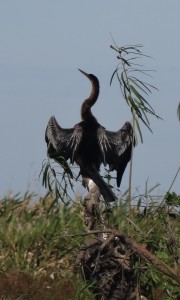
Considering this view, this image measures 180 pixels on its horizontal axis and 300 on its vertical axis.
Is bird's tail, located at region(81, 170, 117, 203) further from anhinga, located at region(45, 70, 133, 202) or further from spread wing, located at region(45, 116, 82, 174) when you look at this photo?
spread wing, located at region(45, 116, 82, 174)

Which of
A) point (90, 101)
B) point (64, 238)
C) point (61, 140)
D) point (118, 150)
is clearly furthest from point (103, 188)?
point (64, 238)

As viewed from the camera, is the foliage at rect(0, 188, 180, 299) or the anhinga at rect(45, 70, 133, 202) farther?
the anhinga at rect(45, 70, 133, 202)

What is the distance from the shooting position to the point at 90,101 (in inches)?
449

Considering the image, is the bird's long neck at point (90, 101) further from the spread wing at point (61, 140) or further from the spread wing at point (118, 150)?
the spread wing at point (118, 150)

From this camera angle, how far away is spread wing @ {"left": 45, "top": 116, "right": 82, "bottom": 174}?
432 inches

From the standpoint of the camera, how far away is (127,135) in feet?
36.6

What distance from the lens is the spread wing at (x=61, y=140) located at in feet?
36.0

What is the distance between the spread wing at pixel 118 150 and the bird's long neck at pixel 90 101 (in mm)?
299

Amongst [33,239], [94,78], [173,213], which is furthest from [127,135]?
[33,239]

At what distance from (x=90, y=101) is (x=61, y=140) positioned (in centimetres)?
53

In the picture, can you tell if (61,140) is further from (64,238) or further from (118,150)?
(64,238)

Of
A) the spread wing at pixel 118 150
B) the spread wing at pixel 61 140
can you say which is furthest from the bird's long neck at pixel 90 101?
the spread wing at pixel 118 150

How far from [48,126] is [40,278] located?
5.59 feet

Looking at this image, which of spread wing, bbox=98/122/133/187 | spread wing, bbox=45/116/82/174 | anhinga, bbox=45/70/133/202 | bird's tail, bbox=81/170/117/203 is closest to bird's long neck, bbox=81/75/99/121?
anhinga, bbox=45/70/133/202
